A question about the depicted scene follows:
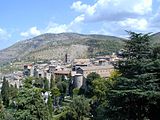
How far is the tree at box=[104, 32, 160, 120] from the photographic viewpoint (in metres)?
20.3

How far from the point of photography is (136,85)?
2042 centimetres

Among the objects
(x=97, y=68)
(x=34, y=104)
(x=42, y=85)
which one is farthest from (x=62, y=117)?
(x=97, y=68)

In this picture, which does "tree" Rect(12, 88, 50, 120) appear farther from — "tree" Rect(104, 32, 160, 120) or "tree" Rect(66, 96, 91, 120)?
"tree" Rect(66, 96, 91, 120)

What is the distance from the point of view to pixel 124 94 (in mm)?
20297

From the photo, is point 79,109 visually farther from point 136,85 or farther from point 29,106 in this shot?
point 136,85

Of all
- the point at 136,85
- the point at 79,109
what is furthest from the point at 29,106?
the point at 79,109

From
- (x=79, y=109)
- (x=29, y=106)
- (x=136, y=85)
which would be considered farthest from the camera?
(x=79, y=109)

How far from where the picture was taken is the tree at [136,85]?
20.3 meters

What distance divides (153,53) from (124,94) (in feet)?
11.1

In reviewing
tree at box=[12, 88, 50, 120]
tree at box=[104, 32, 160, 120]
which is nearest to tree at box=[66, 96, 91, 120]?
tree at box=[12, 88, 50, 120]

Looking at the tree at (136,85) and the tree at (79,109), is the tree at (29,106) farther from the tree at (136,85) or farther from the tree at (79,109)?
the tree at (79,109)

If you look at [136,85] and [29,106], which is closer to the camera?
[136,85]

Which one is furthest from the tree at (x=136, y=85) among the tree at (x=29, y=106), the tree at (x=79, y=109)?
the tree at (x=79, y=109)

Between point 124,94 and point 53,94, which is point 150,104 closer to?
point 124,94
